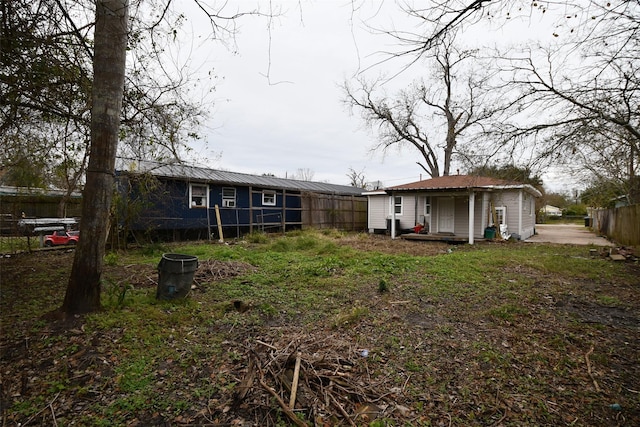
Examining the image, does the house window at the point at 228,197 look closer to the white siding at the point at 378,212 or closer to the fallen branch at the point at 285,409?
the white siding at the point at 378,212

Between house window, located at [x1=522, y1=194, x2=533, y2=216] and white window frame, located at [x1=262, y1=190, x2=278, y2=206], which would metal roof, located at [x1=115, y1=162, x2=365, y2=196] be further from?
house window, located at [x1=522, y1=194, x2=533, y2=216]

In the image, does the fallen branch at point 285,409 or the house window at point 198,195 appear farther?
the house window at point 198,195

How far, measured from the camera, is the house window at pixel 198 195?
1248 centimetres

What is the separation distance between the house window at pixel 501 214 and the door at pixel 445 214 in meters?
1.96

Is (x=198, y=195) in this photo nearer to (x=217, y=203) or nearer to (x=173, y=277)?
(x=217, y=203)

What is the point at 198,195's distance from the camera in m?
12.7

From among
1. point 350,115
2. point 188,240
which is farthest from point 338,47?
point 350,115

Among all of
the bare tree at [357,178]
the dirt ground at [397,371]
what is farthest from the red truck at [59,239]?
the bare tree at [357,178]

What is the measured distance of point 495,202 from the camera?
47.1 ft

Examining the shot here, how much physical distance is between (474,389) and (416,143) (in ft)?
76.7

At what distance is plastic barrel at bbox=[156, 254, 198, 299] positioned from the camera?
437 centimetres

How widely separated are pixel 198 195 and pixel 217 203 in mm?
917

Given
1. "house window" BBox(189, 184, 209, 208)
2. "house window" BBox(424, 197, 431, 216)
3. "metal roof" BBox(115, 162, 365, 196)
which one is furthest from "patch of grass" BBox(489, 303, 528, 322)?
"house window" BBox(424, 197, 431, 216)

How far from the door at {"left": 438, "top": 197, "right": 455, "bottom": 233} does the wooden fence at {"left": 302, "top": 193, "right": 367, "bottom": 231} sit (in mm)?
5903
